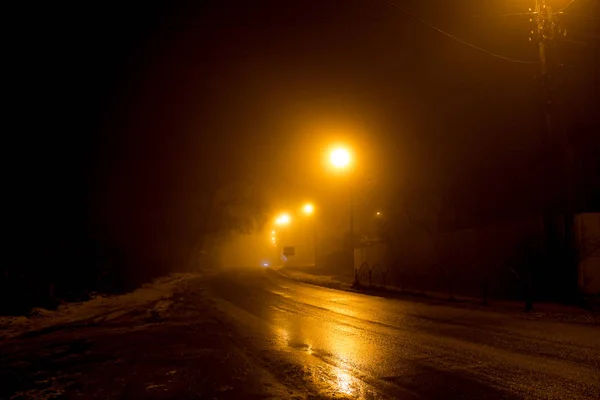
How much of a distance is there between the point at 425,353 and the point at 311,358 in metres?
1.88

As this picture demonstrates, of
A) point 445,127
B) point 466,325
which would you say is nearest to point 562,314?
point 466,325

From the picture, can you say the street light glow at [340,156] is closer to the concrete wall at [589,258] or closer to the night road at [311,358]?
the concrete wall at [589,258]

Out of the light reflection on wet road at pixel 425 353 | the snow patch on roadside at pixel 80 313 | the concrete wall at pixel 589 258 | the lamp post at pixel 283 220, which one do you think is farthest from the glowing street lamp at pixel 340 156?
the lamp post at pixel 283 220

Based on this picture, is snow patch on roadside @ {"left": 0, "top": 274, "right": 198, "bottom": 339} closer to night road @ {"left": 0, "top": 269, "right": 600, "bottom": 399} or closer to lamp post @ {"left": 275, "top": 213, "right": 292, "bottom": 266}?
night road @ {"left": 0, "top": 269, "right": 600, "bottom": 399}

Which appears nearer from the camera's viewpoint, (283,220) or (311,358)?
(311,358)

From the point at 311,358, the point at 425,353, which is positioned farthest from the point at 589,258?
the point at 311,358

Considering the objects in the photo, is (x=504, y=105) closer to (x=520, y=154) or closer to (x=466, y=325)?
(x=520, y=154)

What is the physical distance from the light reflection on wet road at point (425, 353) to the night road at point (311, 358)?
0.07ft

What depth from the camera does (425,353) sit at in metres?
7.65

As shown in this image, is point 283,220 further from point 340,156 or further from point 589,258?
point 589,258

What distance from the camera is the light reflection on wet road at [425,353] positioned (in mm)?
5586

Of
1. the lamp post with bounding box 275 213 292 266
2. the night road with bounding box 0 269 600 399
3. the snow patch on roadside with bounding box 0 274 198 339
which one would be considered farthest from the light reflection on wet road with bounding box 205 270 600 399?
the lamp post with bounding box 275 213 292 266

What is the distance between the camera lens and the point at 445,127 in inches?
1069

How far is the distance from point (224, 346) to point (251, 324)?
2.82 m
